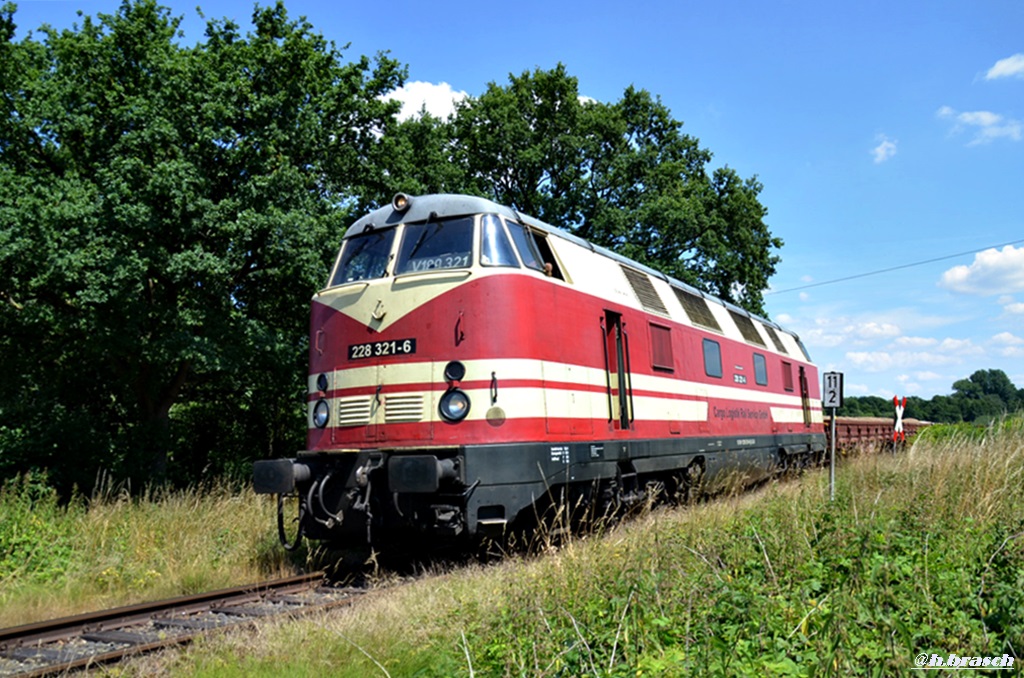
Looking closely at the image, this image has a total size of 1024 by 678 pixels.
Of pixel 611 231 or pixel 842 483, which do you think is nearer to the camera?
pixel 842 483

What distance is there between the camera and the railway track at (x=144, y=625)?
5.39 metres

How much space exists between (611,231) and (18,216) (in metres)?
19.3

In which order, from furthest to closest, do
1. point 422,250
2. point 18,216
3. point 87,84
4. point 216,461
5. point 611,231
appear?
point 611,231, point 216,461, point 87,84, point 18,216, point 422,250

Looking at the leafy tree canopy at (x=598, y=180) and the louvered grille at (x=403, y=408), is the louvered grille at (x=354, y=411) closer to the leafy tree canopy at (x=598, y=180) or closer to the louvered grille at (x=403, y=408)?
the louvered grille at (x=403, y=408)

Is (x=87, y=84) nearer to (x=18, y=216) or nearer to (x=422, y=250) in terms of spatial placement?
(x=18, y=216)

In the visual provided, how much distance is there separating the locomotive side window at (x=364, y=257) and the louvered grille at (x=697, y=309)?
5228 millimetres

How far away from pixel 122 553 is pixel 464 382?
14.9 feet

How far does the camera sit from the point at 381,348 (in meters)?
8.07

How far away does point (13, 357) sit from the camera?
16375 mm

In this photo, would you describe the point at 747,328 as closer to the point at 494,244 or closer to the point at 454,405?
the point at 494,244

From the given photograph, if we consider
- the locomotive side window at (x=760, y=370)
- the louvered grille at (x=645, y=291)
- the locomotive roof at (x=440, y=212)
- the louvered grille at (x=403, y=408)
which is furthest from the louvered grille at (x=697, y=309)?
the louvered grille at (x=403, y=408)

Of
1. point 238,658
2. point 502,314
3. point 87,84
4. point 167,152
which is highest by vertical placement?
point 87,84

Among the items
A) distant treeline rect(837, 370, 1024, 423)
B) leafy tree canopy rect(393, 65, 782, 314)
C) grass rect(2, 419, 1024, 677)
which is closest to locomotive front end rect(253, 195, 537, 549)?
grass rect(2, 419, 1024, 677)

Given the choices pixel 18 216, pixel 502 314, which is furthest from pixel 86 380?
pixel 502 314
